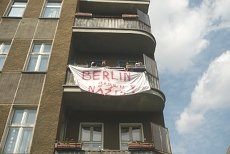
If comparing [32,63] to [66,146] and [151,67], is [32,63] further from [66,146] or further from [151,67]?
[151,67]

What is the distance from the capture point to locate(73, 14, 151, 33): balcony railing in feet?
56.4

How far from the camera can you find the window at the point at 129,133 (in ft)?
46.9

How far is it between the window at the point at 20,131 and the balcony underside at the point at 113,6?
9482mm

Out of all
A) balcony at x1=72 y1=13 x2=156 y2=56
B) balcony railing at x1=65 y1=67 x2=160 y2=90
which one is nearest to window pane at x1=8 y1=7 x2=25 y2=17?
balcony at x1=72 y1=13 x2=156 y2=56

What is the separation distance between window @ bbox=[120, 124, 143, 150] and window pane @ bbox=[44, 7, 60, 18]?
315 inches

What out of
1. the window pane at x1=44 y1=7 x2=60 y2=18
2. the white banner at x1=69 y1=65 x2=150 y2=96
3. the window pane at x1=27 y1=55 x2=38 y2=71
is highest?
the window pane at x1=44 y1=7 x2=60 y2=18

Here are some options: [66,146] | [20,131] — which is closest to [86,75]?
[66,146]

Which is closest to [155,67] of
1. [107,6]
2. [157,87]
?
[157,87]

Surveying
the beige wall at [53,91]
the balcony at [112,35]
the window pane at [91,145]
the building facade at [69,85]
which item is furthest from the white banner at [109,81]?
the balcony at [112,35]

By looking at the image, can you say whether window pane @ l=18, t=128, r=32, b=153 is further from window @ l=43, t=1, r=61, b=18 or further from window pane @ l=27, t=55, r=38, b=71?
window @ l=43, t=1, r=61, b=18

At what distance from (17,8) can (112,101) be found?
9.09 m

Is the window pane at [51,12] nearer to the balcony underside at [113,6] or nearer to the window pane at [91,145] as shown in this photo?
the balcony underside at [113,6]

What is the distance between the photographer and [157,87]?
1484 centimetres

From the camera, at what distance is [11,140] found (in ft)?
39.8
